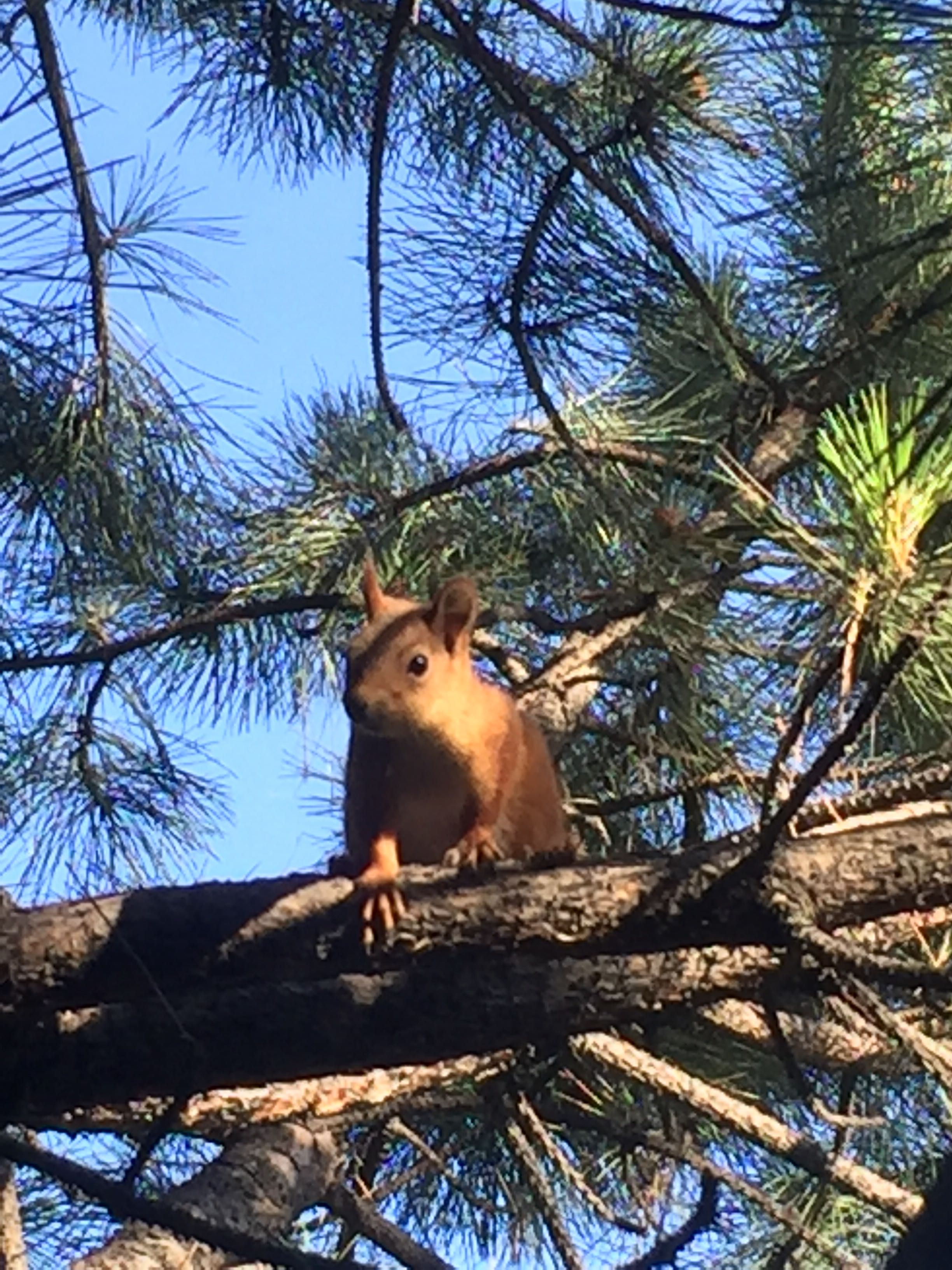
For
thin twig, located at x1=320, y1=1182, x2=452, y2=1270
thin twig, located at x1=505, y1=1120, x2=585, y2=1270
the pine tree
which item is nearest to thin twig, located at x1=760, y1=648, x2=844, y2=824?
the pine tree

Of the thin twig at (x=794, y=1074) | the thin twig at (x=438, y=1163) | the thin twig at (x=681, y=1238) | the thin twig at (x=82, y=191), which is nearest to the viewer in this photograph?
the thin twig at (x=681, y=1238)

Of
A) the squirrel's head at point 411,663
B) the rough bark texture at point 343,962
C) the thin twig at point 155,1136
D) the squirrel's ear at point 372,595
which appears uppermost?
the squirrel's ear at point 372,595

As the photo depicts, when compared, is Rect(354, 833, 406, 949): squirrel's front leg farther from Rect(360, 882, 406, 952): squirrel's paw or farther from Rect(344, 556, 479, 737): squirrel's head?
Rect(344, 556, 479, 737): squirrel's head

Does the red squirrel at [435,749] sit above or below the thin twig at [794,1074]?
above

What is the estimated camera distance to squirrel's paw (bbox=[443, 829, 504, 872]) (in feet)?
6.08

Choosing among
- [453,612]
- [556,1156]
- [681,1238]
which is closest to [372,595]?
[453,612]

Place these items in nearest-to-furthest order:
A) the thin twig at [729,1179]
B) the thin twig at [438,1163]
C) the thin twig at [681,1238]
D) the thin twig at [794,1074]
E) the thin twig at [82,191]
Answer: the thin twig at [681,1238] → the thin twig at [794,1074] → the thin twig at [729,1179] → the thin twig at [82,191] → the thin twig at [438,1163]

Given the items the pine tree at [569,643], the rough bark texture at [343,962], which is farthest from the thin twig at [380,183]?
the rough bark texture at [343,962]

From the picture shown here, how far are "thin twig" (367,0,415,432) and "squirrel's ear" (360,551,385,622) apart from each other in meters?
0.22

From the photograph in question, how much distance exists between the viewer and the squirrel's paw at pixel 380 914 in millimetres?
1586

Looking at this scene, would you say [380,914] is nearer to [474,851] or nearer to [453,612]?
[474,851]

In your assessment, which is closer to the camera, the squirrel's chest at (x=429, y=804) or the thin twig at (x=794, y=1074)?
the thin twig at (x=794, y=1074)

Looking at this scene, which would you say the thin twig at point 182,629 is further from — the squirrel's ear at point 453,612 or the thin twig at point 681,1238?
the thin twig at point 681,1238

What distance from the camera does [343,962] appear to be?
160 centimetres
